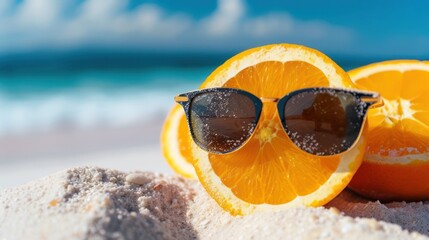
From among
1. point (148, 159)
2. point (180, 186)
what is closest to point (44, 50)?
point (148, 159)

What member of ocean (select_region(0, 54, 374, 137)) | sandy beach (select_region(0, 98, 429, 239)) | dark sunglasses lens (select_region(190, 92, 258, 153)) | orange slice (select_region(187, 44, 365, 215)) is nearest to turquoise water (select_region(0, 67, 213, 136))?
ocean (select_region(0, 54, 374, 137))

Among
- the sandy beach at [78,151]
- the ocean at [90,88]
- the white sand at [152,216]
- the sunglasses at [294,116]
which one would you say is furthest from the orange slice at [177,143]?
the ocean at [90,88]

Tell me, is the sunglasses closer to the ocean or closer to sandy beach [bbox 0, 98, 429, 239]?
sandy beach [bbox 0, 98, 429, 239]

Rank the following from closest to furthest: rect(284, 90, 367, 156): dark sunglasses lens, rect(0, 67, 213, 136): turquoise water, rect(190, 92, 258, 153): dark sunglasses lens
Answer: rect(284, 90, 367, 156): dark sunglasses lens, rect(190, 92, 258, 153): dark sunglasses lens, rect(0, 67, 213, 136): turquoise water

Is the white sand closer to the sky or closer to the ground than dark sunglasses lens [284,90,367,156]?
closer to the ground

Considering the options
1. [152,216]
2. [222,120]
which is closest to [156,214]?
[152,216]

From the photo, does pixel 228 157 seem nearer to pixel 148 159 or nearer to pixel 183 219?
pixel 183 219

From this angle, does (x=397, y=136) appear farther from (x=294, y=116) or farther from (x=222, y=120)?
(x=222, y=120)
